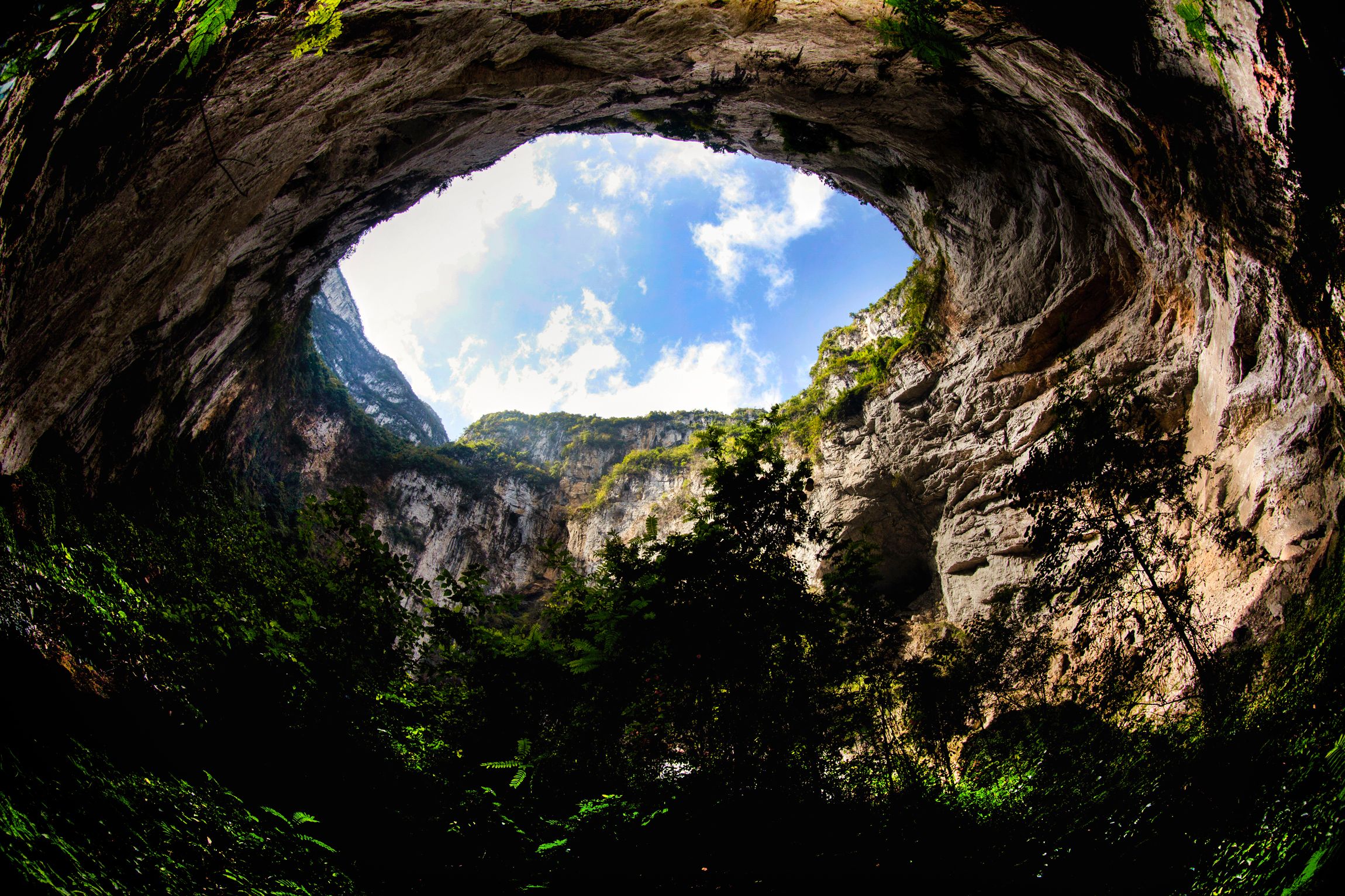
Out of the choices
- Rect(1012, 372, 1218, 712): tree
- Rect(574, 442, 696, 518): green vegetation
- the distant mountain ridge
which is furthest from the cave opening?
the distant mountain ridge

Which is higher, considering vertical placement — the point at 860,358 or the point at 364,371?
the point at 364,371

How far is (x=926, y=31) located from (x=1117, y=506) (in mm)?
5945

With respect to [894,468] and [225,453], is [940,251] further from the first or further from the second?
[225,453]

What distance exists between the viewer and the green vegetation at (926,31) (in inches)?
224

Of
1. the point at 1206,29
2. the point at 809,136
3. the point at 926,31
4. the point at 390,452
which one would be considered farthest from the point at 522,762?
the point at 390,452

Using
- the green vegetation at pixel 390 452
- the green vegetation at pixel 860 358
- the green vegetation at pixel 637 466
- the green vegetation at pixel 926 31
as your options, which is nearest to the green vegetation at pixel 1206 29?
the green vegetation at pixel 926 31

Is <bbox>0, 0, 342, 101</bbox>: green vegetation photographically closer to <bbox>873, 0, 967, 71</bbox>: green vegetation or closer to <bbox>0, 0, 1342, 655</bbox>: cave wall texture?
<bbox>0, 0, 1342, 655</bbox>: cave wall texture

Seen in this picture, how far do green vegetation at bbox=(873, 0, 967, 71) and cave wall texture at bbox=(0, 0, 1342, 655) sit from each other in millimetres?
429

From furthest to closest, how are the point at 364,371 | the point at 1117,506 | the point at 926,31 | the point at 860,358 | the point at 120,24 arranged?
the point at 364,371 < the point at 860,358 < the point at 926,31 < the point at 1117,506 < the point at 120,24

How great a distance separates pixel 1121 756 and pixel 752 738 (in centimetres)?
336

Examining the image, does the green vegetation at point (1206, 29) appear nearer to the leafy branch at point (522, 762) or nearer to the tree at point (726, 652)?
the tree at point (726, 652)

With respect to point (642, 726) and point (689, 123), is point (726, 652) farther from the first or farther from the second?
point (689, 123)

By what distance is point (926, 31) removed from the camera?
227 inches

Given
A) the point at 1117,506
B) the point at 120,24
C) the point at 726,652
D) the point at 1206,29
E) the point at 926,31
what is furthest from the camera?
the point at 926,31
